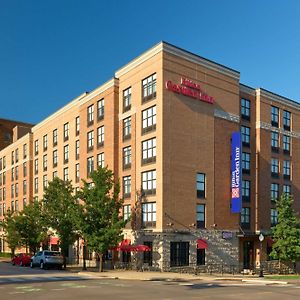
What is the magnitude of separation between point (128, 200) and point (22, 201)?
39961mm

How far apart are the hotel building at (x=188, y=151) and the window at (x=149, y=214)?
0.10 meters

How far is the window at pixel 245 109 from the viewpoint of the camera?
54.2 metres

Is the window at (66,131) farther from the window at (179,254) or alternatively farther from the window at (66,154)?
the window at (179,254)

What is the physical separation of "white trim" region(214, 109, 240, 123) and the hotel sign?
144 cm

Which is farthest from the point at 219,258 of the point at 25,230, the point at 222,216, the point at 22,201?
the point at 22,201

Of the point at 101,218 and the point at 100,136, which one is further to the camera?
the point at 100,136

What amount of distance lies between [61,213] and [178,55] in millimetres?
19710

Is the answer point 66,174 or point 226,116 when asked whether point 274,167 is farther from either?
point 66,174

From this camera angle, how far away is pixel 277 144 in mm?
57906

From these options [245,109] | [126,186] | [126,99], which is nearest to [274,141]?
[245,109]

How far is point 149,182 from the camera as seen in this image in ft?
148

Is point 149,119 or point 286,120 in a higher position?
point 286,120

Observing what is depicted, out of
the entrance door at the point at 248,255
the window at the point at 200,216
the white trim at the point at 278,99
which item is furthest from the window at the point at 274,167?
the window at the point at 200,216

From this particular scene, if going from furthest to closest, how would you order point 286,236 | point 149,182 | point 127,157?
point 127,157 → point 286,236 → point 149,182
